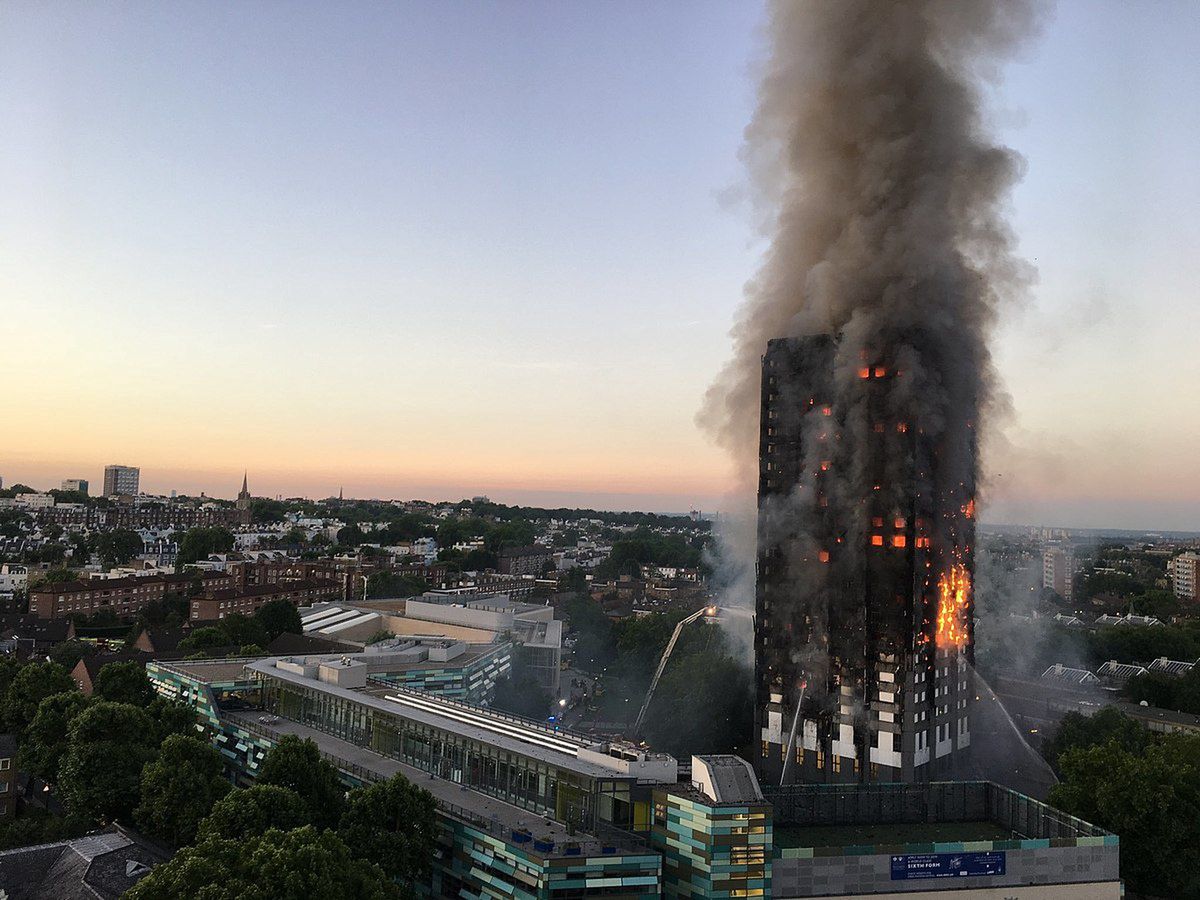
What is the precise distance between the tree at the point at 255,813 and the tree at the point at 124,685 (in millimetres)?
26445

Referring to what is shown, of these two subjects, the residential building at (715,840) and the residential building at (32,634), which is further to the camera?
the residential building at (32,634)

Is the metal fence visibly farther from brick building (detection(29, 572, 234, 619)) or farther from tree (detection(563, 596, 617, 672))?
brick building (detection(29, 572, 234, 619))

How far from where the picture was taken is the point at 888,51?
5709 cm

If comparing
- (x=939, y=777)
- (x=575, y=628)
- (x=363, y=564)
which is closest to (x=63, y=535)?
(x=363, y=564)

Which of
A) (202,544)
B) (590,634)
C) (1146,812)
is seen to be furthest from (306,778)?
(202,544)

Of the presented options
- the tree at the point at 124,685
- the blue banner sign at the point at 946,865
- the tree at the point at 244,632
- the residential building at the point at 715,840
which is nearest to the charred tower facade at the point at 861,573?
the blue banner sign at the point at 946,865

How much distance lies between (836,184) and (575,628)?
68377 millimetres

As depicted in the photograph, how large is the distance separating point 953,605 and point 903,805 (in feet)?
48.3

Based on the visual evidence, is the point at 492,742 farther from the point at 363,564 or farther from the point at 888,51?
the point at 363,564

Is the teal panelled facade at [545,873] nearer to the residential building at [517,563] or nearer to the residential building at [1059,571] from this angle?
the residential building at [1059,571]

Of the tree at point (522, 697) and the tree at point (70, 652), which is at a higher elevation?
the tree at point (70, 652)

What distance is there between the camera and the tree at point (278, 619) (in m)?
88.1

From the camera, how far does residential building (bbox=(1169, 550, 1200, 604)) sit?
165825 millimetres

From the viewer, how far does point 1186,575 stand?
173750 millimetres
